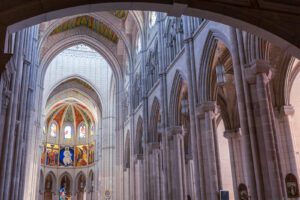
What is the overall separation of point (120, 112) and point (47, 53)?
865 cm

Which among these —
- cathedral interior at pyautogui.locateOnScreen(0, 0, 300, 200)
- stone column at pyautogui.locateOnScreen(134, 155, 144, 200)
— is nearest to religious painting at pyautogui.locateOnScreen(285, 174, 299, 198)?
cathedral interior at pyautogui.locateOnScreen(0, 0, 300, 200)

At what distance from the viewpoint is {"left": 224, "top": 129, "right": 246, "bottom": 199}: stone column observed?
1982 centimetres

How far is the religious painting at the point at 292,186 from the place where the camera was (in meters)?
15.3

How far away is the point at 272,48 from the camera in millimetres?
16344

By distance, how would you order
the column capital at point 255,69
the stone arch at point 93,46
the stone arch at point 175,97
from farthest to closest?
the stone arch at point 93,46
the stone arch at point 175,97
the column capital at point 255,69

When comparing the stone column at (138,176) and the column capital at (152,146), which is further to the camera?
the stone column at (138,176)

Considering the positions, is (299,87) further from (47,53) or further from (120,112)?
(47,53)

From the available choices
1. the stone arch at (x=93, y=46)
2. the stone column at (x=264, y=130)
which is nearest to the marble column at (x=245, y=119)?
the stone column at (x=264, y=130)

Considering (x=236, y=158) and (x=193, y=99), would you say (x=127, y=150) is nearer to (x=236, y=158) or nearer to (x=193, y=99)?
(x=236, y=158)

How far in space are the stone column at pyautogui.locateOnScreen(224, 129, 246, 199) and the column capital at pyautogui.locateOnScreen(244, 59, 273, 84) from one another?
363 inches

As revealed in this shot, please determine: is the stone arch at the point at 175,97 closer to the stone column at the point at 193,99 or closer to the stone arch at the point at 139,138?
the stone column at the point at 193,99

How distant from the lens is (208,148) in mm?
14539

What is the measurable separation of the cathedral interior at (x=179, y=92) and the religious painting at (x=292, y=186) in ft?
0.14

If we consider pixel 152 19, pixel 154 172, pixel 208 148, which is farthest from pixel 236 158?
pixel 152 19
